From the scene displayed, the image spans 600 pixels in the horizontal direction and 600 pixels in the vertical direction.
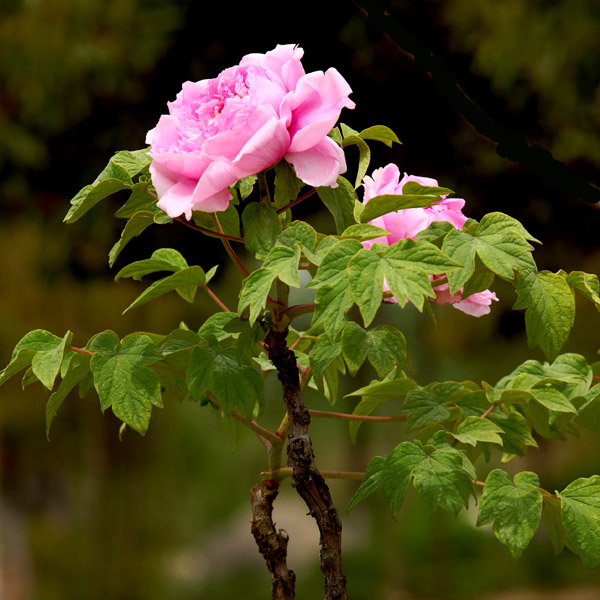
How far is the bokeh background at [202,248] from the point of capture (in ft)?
5.72

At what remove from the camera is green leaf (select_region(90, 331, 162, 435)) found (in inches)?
17.8

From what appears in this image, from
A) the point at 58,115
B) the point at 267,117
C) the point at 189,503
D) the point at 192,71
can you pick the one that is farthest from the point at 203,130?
the point at 189,503

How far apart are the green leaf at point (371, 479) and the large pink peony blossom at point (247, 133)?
0.54 ft

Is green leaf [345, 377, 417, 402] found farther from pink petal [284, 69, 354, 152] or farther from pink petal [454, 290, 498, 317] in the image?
pink petal [284, 69, 354, 152]

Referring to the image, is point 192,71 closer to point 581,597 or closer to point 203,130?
point 203,130

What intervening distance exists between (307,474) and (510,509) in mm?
113

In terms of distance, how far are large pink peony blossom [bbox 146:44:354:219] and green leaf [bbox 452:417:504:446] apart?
0.16 metres

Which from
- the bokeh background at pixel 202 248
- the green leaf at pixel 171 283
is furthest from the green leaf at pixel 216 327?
the bokeh background at pixel 202 248

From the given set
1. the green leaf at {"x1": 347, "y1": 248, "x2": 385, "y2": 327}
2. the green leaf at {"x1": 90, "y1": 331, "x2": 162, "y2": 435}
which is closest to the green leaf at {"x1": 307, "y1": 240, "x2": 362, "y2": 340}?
the green leaf at {"x1": 347, "y1": 248, "x2": 385, "y2": 327}

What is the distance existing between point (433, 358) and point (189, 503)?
1.42m

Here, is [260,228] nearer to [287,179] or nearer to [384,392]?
[287,179]

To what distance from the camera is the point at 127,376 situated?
463 millimetres

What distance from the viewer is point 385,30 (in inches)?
23.8

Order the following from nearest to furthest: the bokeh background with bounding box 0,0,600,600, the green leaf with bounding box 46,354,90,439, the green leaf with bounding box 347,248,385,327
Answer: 1. the green leaf with bounding box 347,248,385,327
2. the green leaf with bounding box 46,354,90,439
3. the bokeh background with bounding box 0,0,600,600
